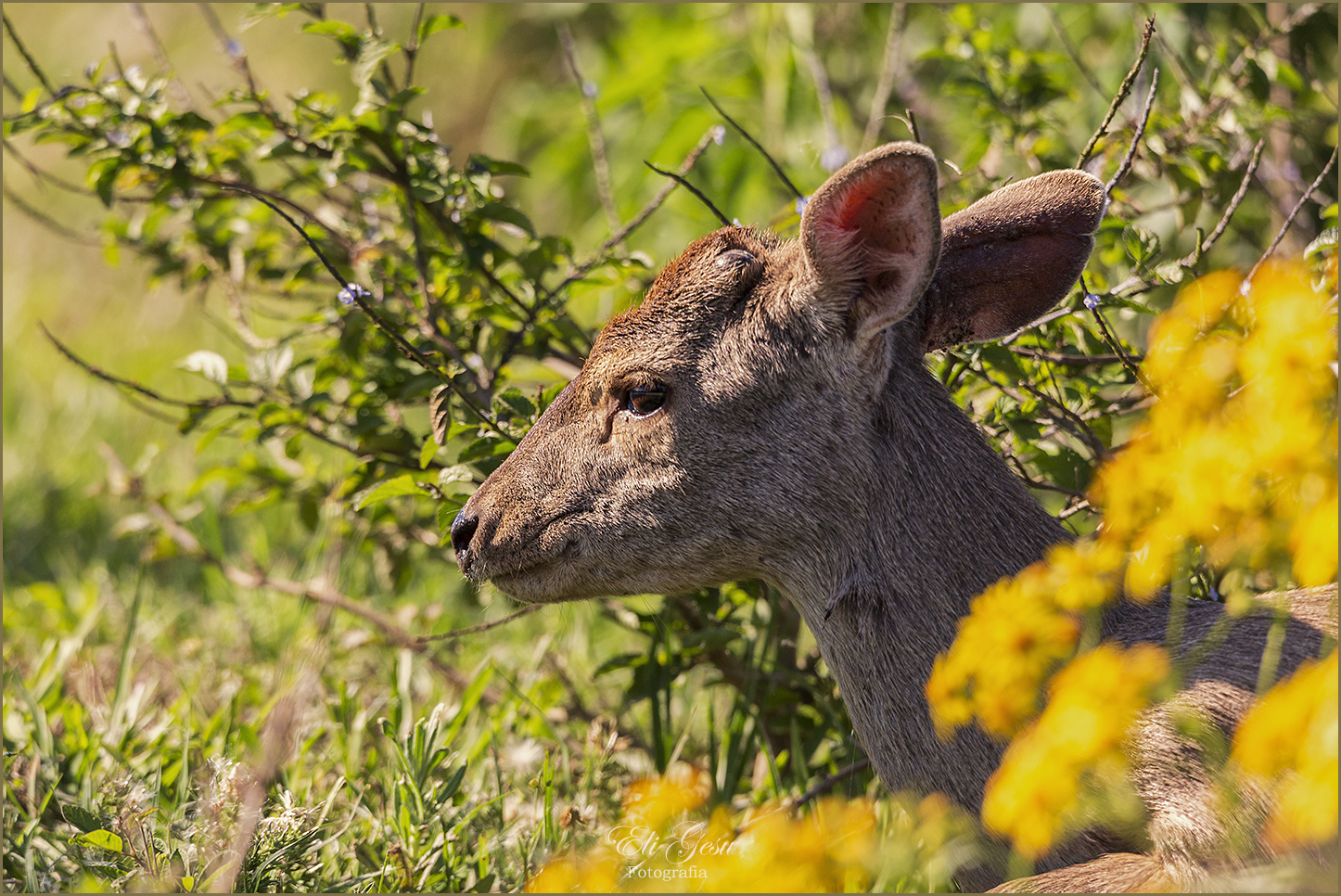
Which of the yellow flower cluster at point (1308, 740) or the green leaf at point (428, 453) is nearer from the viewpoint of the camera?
the yellow flower cluster at point (1308, 740)

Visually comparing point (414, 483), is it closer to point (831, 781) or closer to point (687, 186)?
point (687, 186)

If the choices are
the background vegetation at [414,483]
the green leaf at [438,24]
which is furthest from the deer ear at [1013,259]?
the green leaf at [438,24]

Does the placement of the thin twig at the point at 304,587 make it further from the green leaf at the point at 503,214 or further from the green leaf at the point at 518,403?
the green leaf at the point at 503,214

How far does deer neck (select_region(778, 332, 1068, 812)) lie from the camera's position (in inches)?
99.3

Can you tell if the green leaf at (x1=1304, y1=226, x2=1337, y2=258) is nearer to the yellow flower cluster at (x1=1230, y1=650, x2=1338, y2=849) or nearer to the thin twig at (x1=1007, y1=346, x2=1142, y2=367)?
the thin twig at (x1=1007, y1=346, x2=1142, y2=367)

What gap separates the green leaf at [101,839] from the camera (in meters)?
2.54

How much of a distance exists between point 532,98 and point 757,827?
647 centimetres

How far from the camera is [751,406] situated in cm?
265

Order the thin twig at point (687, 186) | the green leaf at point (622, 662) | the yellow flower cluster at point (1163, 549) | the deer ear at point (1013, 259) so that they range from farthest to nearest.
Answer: the green leaf at point (622, 662) < the thin twig at point (687, 186) < the deer ear at point (1013, 259) < the yellow flower cluster at point (1163, 549)

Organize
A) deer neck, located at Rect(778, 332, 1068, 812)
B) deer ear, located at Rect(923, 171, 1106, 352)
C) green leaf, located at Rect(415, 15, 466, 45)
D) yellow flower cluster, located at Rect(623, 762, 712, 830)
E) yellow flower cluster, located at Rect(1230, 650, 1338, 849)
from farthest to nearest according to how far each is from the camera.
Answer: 1. green leaf, located at Rect(415, 15, 466, 45)
2. deer ear, located at Rect(923, 171, 1106, 352)
3. deer neck, located at Rect(778, 332, 1068, 812)
4. yellow flower cluster, located at Rect(623, 762, 712, 830)
5. yellow flower cluster, located at Rect(1230, 650, 1338, 849)

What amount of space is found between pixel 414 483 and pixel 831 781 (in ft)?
4.48

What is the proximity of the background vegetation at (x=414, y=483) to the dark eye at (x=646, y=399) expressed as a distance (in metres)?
0.45

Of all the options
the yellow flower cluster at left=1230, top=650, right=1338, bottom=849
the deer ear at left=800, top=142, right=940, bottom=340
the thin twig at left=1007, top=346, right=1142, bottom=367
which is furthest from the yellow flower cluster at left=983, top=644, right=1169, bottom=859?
the thin twig at left=1007, top=346, right=1142, bottom=367

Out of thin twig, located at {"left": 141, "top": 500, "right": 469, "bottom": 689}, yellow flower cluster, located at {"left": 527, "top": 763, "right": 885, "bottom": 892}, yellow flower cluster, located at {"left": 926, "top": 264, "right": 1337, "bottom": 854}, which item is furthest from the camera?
thin twig, located at {"left": 141, "top": 500, "right": 469, "bottom": 689}
